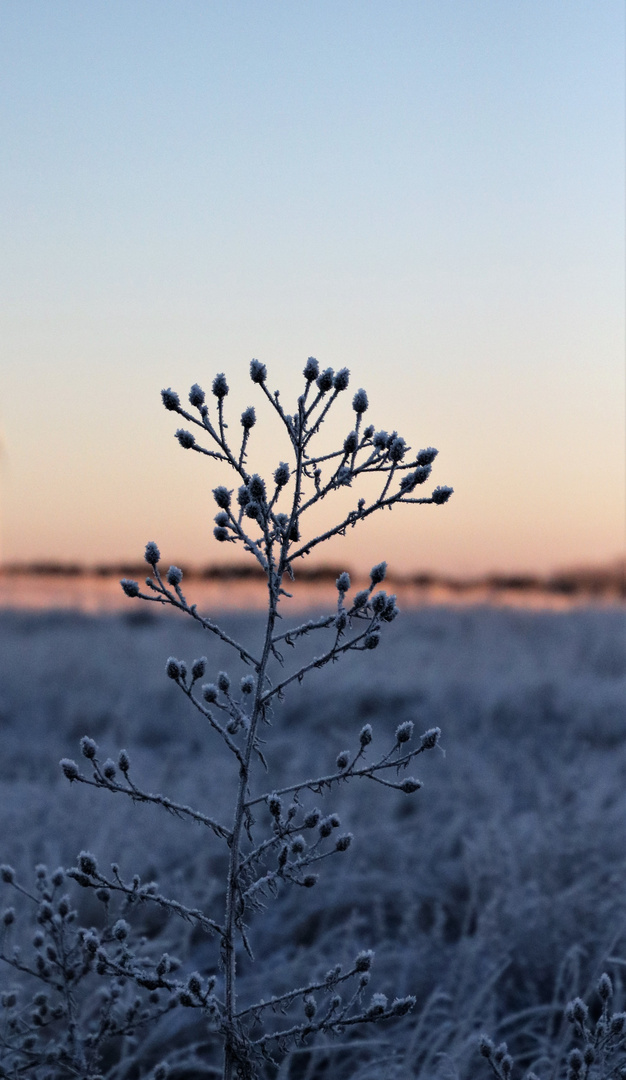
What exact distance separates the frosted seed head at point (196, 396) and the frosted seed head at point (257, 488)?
→ 0.16m

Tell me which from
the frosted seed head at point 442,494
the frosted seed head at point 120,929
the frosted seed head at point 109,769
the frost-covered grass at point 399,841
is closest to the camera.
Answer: the frosted seed head at point 442,494

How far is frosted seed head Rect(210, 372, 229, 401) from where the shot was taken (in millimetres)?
1569

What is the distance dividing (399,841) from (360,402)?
10.5ft

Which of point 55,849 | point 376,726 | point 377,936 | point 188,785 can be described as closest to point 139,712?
point 376,726

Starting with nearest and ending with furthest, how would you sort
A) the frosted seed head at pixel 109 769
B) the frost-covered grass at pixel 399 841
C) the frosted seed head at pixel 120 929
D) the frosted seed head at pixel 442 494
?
1. the frosted seed head at pixel 442 494
2. the frosted seed head at pixel 109 769
3. the frosted seed head at pixel 120 929
4. the frost-covered grass at pixel 399 841

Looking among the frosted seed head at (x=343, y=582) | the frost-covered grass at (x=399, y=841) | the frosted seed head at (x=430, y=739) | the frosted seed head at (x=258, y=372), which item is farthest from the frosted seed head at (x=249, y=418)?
the frost-covered grass at (x=399, y=841)

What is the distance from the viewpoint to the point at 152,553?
154 centimetres

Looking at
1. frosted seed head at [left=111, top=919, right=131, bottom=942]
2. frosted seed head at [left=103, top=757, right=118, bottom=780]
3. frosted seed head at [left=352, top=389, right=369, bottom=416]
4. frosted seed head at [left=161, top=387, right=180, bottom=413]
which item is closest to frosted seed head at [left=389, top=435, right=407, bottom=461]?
frosted seed head at [left=352, top=389, right=369, bottom=416]

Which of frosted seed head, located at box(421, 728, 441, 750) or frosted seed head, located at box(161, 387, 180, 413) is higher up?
frosted seed head, located at box(161, 387, 180, 413)

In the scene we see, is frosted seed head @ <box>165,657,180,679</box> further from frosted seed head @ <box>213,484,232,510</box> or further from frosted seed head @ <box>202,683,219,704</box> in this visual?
frosted seed head @ <box>213,484,232,510</box>

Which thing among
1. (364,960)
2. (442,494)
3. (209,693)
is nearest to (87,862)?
(209,693)

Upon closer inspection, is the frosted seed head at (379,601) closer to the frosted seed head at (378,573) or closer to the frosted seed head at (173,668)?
the frosted seed head at (378,573)

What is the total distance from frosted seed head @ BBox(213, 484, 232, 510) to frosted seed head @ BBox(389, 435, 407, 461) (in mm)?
275

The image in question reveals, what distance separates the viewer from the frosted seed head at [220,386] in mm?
1569
